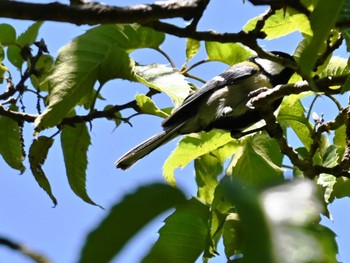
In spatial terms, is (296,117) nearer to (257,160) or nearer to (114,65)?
(257,160)

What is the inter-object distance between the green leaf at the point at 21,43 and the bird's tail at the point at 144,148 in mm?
850

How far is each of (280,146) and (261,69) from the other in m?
1.81

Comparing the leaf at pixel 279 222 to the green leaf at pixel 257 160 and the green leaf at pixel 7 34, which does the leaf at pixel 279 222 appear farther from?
the green leaf at pixel 7 34

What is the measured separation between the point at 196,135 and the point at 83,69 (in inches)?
19.6

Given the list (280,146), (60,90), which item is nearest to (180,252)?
(60,90)

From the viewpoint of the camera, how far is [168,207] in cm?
46

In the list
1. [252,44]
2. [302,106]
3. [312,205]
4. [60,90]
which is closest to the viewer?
[312,205]

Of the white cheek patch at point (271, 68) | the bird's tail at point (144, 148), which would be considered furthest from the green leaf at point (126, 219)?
the white cheek patch at point (271, 68)

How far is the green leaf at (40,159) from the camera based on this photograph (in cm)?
209

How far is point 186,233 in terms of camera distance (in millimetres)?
1331

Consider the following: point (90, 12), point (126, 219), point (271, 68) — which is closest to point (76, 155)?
point (90, 12)

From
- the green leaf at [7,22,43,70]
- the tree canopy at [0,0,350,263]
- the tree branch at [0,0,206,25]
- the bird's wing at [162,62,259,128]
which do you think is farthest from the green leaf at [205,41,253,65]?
the bird's wing at [162,62,259,128]

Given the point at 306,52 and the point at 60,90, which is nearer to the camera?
the point at 306,52

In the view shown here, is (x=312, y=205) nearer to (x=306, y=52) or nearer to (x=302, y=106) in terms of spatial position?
(x=306, y=52)
